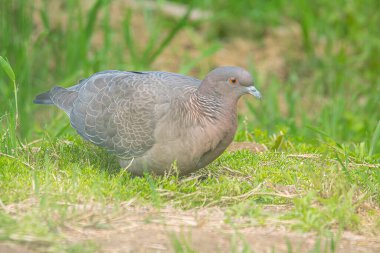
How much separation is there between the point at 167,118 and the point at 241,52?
190 inches

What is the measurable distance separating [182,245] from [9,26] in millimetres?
3959

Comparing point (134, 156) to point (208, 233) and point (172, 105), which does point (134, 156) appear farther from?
point (208, 233)

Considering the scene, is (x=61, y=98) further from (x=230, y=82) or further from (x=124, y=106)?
(x=230, y=82)

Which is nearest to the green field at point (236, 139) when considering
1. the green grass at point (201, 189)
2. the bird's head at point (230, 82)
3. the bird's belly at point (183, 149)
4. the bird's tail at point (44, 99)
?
the green grass at point (201, 189)

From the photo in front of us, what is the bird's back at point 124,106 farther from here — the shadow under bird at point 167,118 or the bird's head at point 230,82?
the bird's head at point 230,82

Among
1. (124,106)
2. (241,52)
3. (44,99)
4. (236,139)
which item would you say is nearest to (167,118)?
(124,106)

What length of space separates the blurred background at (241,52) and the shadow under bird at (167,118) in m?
0.96

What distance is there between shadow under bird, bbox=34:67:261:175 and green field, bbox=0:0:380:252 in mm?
160

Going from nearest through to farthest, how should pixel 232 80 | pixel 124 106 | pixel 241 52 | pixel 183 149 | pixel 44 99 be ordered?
pixel 183 149, pixel 232 80, pixel 124 106, pixel 44 99, pixel 241 52

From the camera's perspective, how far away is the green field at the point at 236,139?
12.8 ft

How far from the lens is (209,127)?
14.9 feet

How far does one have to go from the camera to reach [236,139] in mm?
5988

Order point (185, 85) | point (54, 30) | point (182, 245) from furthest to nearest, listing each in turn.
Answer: point (54, 30)
point (185, 85)
point (182, 245)

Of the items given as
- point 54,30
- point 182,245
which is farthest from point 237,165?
point 54,30
